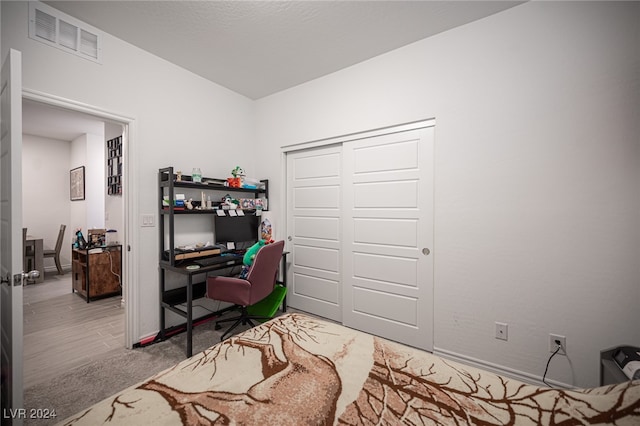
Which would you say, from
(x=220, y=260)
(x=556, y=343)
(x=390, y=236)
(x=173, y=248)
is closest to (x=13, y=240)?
(x=173, y=248)

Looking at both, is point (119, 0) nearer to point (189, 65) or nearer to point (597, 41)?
point (189, 65)

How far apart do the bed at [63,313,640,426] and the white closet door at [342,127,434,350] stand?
4.14 feet

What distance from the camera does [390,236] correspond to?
2598 mm

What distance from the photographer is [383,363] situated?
121cm

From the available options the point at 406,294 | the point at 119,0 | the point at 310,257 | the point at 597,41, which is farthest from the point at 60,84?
the point at 597,41

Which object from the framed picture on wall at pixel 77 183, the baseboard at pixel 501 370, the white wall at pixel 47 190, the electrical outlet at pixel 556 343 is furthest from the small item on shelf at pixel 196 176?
the white wall at pixel 47 190

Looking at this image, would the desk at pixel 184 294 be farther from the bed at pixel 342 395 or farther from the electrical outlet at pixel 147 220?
the bed at pixel 342 395

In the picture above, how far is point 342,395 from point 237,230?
2.49 meters

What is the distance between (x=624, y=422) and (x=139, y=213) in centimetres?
317

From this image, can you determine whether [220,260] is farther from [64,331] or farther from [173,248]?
[64,331]

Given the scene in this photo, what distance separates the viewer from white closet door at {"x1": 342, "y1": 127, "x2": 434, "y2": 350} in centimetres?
240

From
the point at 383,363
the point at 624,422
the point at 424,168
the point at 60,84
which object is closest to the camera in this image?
the point at 624,422

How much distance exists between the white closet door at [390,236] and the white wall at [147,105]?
1.58 metres

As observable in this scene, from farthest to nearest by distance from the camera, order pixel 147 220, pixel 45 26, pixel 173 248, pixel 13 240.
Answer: pixel 147 220 → pixel 173 248 → pixel 45 26 → pixel 13 240
